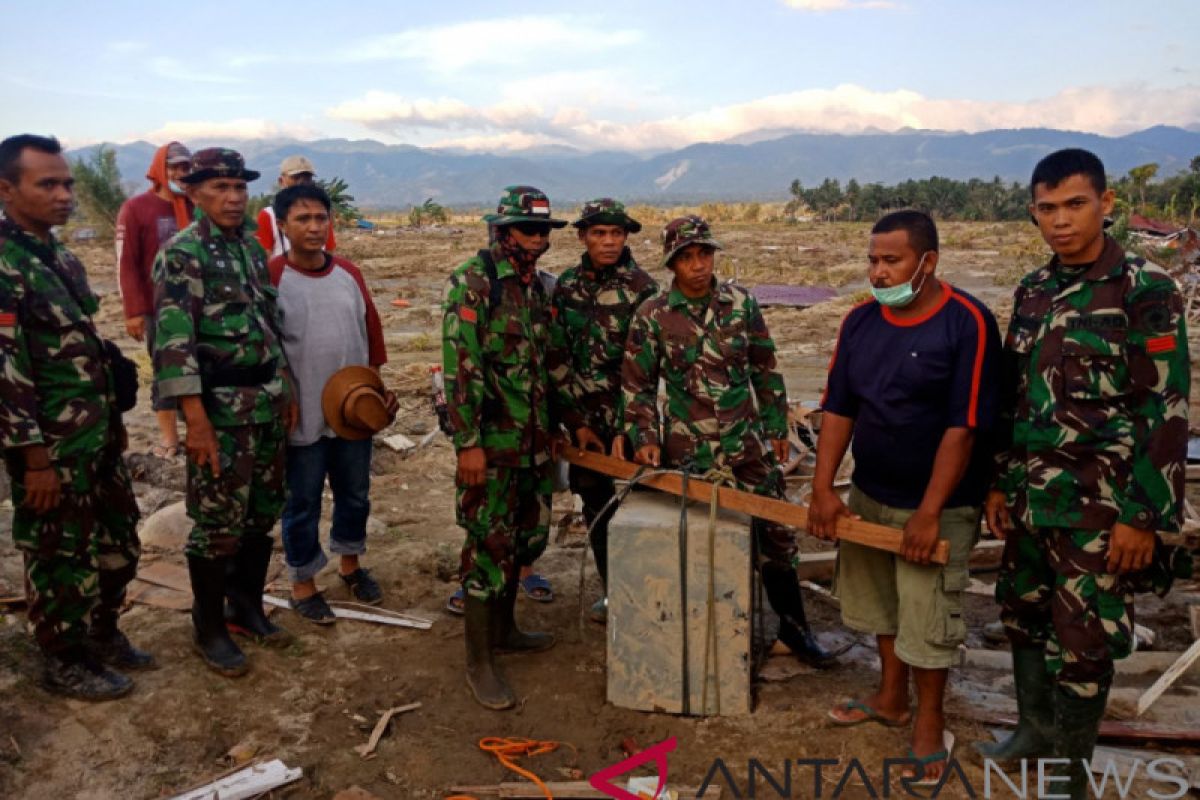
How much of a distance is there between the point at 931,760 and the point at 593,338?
2469 mm

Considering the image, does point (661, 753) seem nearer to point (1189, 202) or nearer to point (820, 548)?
point (820, 548)

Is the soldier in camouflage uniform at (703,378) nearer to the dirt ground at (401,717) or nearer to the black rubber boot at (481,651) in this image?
the dirt ground at (401,717)

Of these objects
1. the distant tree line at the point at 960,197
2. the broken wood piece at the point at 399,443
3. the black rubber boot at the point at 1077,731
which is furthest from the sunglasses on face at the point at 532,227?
the distant tree line at the point at 960,197

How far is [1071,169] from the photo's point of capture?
288 centimetres

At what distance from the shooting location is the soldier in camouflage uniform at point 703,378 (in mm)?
3955

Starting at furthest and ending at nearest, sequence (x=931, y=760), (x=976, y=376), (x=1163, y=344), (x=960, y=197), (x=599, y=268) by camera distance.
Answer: (x=960, y=197) → (x=599, y=268) → (x=931, y=760) → (x=976, y=376) → (x=1163, y=344)

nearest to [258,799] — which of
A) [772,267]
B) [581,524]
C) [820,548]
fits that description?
[581,524]

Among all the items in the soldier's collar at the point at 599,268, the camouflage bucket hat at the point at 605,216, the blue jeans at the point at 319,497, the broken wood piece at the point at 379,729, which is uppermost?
the camouflage bucket hat at the point at 605,216

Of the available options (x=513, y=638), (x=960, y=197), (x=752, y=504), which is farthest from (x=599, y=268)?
(x=960, y=197)

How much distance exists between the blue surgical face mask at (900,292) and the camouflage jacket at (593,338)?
1.48 meters

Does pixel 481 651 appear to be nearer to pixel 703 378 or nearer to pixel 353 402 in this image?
pixel 353 402

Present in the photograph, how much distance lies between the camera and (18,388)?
334cm

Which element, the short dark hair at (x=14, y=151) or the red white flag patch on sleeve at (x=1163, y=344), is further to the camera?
the short dark hair at (x=14, y=151)

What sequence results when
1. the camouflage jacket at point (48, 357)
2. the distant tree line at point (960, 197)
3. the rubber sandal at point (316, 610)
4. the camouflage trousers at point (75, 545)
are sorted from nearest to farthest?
the camouflage jacket at point (48, 357)
the camouflage trousers at point (75, 545)
the rubber sandal at point (316, 610)
the distant tree line at point (960, 197)
